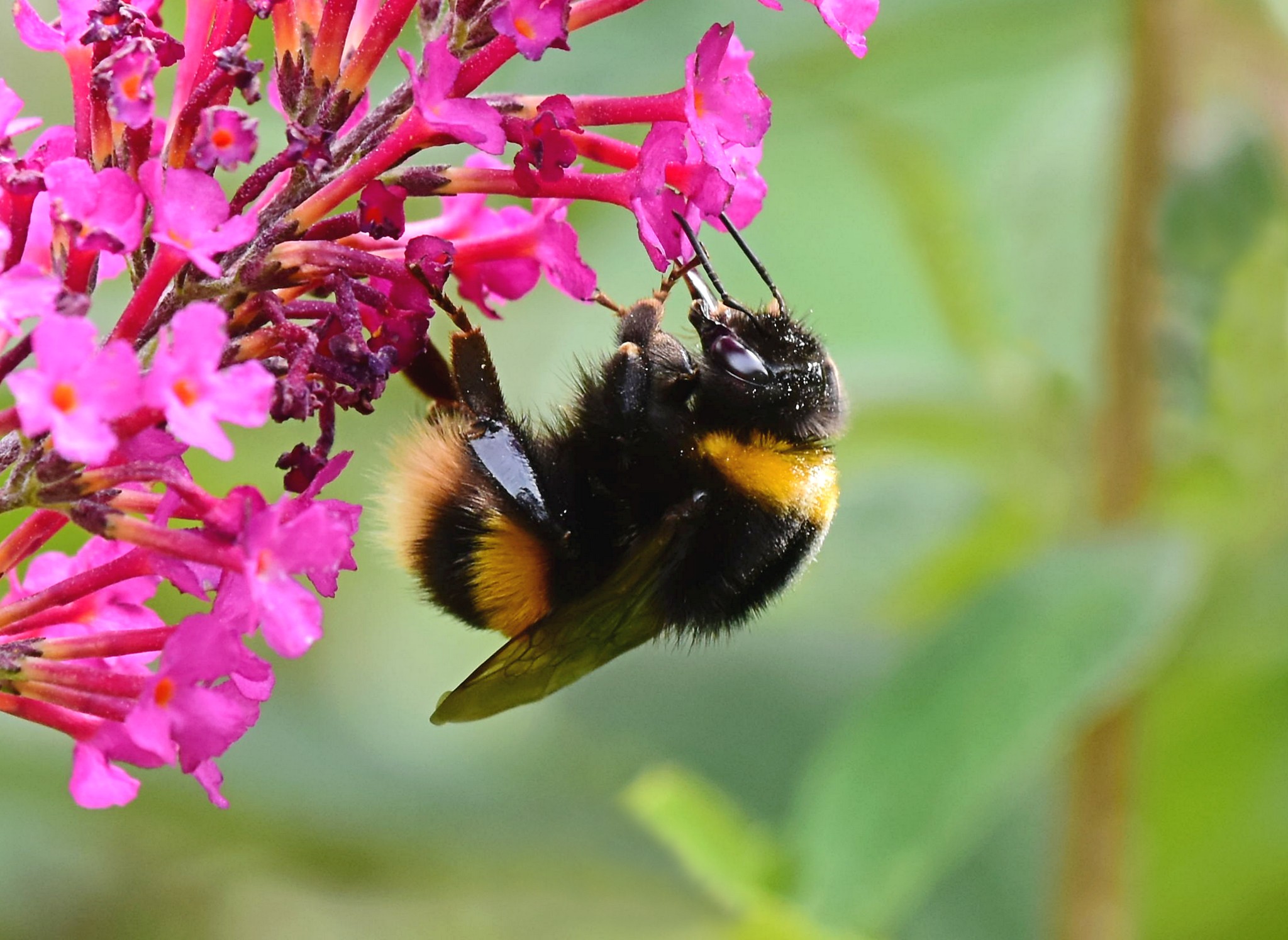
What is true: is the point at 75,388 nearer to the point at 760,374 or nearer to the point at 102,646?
the point at 102,646

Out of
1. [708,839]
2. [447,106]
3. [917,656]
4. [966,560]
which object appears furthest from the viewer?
[966,560]

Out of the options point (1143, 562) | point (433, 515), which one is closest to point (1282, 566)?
point (1143, 562)

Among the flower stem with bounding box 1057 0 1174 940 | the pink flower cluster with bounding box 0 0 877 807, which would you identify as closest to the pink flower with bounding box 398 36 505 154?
the pink flower cluster with bounding box 0 0 877 807

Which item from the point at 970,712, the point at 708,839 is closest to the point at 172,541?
the point at 708,839

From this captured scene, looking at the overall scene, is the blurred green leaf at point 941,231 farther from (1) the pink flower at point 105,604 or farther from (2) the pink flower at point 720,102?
(1) the pink flower at point 105,604

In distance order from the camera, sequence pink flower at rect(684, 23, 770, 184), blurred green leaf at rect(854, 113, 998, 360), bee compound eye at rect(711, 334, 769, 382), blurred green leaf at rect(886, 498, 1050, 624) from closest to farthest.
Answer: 1. pink flower at rect(684, 23, 770, 184)
2. bee compound eye at rect(711, 334, 769, 382)
3. blurred green leaf at rect(854, 113, 998, 360)
4. blurred green leaf at rect(886, 498, 1050, 624)

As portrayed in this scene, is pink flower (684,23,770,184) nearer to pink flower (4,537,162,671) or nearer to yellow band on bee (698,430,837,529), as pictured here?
yellow band on bee (698,430,837,529)

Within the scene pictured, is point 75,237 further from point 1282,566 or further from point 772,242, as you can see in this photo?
point 772,242
